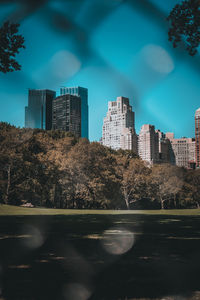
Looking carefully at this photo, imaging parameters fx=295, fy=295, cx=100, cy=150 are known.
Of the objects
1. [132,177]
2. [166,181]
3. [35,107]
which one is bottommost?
[166,181]

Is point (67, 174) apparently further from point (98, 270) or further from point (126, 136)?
point (98, 270)

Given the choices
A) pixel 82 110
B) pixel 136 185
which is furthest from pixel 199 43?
pixel 136 185

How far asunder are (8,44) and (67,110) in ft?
13.2

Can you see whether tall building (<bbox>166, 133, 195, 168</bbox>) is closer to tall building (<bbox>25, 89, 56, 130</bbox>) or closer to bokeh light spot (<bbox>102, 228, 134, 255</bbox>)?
bokeh light spot (<bbox>102, 228, 134, 255</bbox>)

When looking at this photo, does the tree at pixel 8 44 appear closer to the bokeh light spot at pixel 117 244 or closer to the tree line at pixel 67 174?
the bokeh light spot at pixel 117 244

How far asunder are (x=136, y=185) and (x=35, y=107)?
5894 cm

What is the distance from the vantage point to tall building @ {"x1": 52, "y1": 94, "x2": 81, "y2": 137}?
10.6m

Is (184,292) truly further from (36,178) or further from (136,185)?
(136,185)

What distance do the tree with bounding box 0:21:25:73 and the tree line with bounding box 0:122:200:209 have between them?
3530 centimetres

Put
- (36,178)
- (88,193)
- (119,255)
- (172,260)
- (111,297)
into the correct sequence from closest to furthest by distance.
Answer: (111,297) < (172,260) < (119,255) < (36,178) < (88,193)

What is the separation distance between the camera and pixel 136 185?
2601 inches

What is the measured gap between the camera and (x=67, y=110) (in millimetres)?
10836

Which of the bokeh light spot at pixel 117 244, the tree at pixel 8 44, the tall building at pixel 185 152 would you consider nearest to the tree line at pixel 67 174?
the tall building at pixel 185 152

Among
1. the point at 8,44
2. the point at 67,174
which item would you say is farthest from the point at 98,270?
the point at 67,174
